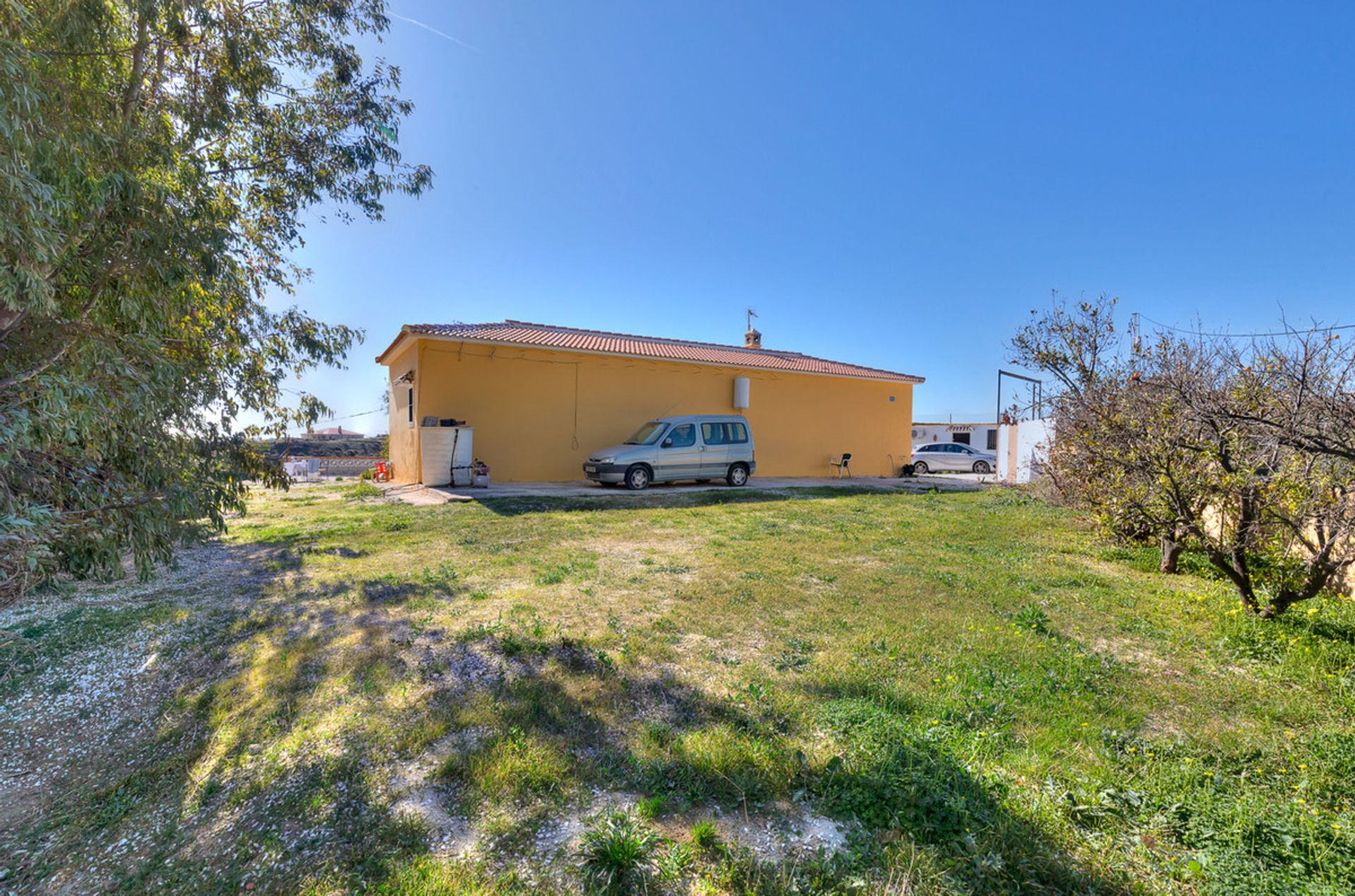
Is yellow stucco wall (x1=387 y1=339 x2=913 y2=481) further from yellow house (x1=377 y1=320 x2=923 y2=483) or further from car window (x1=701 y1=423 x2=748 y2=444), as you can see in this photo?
car window (x1=701 y1=423 x2=748 y2=444)

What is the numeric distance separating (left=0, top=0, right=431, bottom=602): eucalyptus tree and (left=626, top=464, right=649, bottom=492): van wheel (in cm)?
655

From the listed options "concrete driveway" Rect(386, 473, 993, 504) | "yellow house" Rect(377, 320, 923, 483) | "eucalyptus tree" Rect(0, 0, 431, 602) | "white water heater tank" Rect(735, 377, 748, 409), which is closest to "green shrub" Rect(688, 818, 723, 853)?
"eucalyptus tree" Rect(0, 0, 431, 602)

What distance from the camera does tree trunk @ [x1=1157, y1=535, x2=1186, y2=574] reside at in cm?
531

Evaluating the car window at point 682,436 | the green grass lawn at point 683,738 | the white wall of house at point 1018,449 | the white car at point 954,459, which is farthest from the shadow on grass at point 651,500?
the white car at point 954,459

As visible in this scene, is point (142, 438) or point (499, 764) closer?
point (499, 764)

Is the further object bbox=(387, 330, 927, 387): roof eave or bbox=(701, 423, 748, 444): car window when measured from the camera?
bbox=(701, 423, 748, 444): car window

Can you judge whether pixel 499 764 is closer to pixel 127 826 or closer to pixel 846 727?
pixel 127 826

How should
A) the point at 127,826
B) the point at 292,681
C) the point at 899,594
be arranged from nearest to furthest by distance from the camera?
1. the point at 127,826
2. the point at 292,681
3. the point at 899,594

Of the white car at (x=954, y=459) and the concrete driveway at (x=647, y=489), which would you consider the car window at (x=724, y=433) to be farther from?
the white car at (x=954, y=459)

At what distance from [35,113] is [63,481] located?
6.78 ft

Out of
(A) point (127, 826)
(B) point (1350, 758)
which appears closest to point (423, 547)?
(A) point (127, 826)

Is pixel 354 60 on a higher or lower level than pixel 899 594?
higher

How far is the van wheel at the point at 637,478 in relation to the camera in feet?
38.5

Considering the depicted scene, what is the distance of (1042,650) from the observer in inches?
129
